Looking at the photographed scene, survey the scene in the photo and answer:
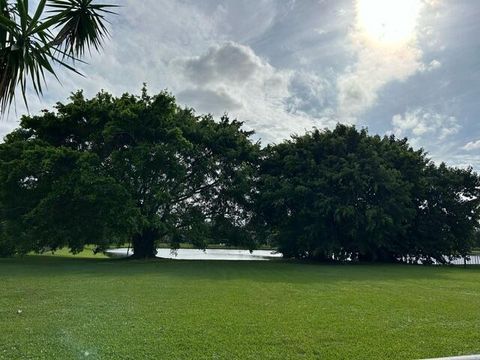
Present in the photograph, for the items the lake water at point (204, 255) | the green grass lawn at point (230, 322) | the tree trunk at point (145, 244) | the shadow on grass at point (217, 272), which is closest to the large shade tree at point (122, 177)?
the tree trunk at point (145, 244)

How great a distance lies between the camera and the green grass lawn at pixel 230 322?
5.38 metres

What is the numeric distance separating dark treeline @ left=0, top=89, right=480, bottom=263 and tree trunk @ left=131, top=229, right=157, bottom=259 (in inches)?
2.7

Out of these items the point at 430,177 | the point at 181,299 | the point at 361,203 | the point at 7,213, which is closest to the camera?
the point at 181,299

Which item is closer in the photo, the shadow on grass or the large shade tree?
the shadow on grass

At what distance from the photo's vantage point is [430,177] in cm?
3028

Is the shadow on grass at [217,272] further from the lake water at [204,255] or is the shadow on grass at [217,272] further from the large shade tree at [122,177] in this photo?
the lake water at [204,255]

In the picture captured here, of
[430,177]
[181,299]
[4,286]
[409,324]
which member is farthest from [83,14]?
[430,177]

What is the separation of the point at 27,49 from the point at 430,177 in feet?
98.8

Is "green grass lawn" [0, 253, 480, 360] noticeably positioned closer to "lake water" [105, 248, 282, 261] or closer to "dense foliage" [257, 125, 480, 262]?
"dense foliage" [257, 125, 480, 262]

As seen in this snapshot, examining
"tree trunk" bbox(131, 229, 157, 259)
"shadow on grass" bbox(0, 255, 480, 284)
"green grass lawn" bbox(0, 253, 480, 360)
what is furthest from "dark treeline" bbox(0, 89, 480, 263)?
"green grass lawn" bbox(0, 253, 480, 360)

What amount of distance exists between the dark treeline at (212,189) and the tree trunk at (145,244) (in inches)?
2.7

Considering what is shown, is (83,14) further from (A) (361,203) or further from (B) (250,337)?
(A) (361,203)

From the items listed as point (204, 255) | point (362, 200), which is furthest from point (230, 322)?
point (204, 255)

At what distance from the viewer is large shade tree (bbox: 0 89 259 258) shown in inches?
848
